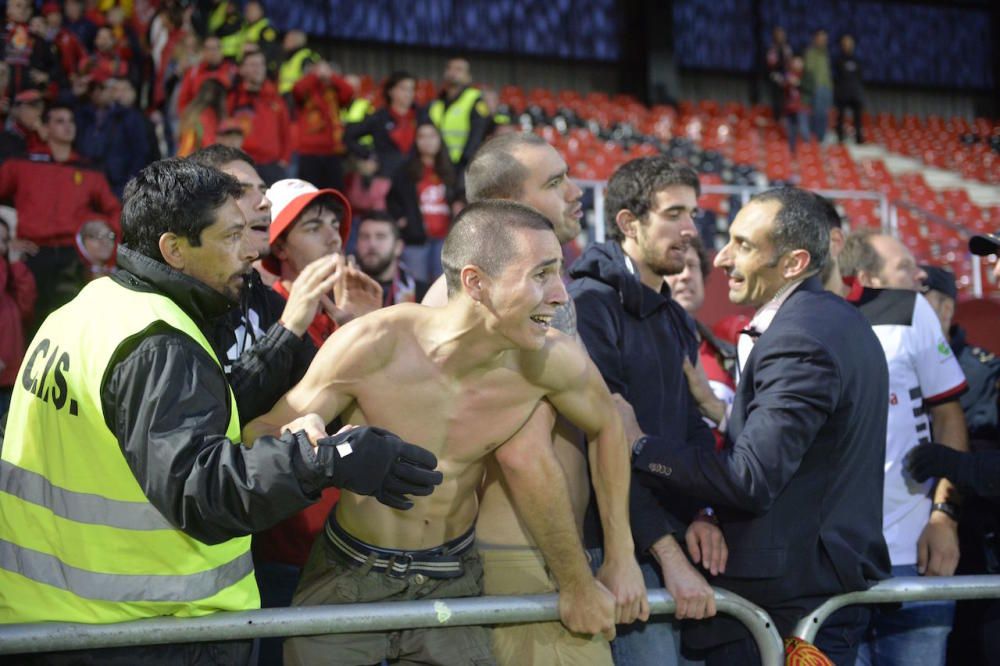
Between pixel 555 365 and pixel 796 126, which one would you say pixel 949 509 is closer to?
pixel 555 365

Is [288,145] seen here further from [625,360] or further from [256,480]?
[256,480]

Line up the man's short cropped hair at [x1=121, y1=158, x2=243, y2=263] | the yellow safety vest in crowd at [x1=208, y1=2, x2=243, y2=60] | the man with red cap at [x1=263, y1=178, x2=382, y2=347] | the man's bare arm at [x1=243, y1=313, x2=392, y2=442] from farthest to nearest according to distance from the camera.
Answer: the yellow safety vest in crowd at [x1=208, y1=2, x2=243, y2=60]
the man with red cap at [x1=263, y1=178, x2=382, y2=347]
the man's bare arm at [x1=243, y1=313, x2=392, y2=442]
the man's short cropped hair at [x1=121, y1=158, x2=243, y2=263]

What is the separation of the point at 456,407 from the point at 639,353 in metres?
0.70

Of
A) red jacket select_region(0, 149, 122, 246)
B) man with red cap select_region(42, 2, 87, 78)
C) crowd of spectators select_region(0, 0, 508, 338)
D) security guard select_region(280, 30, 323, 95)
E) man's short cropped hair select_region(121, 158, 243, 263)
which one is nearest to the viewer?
man's short cropped hair select_region(121, 158, 243, 263)

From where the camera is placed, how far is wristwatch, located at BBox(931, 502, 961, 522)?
3684 millimetres

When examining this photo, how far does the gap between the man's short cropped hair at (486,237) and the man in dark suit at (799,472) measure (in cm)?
66

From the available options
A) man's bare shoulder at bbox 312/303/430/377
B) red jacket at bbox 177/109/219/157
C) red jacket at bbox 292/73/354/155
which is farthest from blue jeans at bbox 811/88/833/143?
man's bare shoulder at bbox 312/303/430/377

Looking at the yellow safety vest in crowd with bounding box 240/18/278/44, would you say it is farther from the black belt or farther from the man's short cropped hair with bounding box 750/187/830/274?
the black belt

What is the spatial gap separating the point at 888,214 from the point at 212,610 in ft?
32.1

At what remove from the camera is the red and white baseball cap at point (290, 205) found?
12.6 feet

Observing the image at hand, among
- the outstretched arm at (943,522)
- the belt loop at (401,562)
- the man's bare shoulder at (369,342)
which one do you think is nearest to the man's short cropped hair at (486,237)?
the man's bare shoulder at (369,342)

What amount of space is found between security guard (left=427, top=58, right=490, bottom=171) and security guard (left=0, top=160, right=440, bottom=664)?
733cm

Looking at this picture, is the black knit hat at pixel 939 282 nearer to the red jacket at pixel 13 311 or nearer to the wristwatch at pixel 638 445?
the wristwatch at pixel 638 445

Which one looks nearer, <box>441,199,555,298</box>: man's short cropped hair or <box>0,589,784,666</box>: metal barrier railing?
<box>0,589,784,666</box>: metal barrier railing
